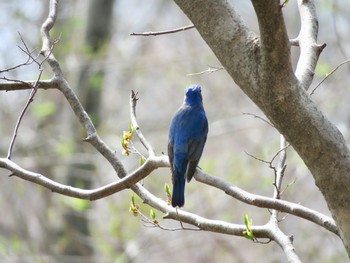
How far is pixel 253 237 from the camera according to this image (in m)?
2.47

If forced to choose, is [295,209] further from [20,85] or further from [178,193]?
[178,193]

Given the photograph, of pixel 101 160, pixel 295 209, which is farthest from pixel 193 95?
pixel 101 160

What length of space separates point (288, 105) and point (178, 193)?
1560mm

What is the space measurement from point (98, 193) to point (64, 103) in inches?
293

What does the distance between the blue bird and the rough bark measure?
1519 mm

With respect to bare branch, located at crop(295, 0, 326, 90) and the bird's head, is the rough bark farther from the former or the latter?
the bird's head

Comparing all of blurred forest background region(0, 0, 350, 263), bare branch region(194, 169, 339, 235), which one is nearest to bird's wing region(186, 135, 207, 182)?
bare branch region(194, 169, 339, 235)

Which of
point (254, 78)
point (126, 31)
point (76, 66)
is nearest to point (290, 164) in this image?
point (76, 66)

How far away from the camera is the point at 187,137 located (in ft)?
13.1

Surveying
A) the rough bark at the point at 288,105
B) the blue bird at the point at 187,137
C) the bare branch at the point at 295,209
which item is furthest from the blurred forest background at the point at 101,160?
the rough bark at the point at 288,105

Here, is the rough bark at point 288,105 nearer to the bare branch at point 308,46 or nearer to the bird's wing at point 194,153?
the bare branch at point 308,46

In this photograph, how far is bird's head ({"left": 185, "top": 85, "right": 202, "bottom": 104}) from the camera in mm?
4312

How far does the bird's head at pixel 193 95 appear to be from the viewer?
431 centimetres

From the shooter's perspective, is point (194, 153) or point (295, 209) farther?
point (194, 153)
